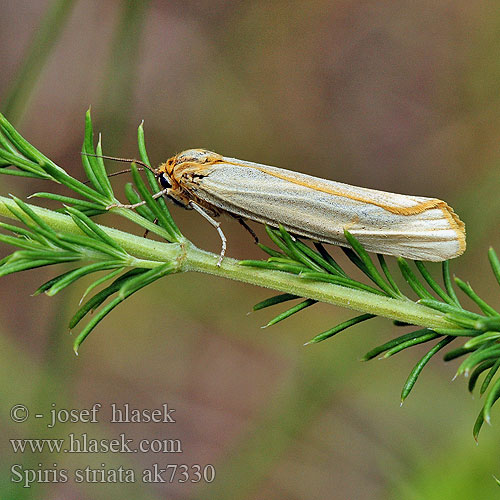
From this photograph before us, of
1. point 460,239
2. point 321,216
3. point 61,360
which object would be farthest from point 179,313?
point 460,239

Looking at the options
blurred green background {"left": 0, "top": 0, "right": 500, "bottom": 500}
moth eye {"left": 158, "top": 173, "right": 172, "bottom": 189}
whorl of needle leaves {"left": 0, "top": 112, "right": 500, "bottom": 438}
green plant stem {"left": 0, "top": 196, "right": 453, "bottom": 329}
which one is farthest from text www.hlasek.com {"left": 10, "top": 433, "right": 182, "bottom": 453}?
green plant stem {"left": 0, "top": 196, "right": 453, "bottom": 329}

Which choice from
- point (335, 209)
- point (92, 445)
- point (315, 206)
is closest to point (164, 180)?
point (315, 206)

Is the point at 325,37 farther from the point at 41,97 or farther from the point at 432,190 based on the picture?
the point at 41,97

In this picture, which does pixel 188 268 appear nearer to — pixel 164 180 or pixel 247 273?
pixel 247 273

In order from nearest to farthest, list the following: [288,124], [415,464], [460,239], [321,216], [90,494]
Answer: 1. [460,239]
2. [321,216]
3. [415,464]
4. [90,494]
5. [288,124]

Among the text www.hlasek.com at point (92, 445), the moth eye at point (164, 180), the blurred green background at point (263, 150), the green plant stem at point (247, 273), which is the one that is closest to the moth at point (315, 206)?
the moth eye at point (164, 180)

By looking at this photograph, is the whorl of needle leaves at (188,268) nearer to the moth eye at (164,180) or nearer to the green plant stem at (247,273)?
the green plant stem at (247,273)

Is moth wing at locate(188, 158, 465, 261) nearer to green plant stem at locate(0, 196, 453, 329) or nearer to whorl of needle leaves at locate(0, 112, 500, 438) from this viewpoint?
whorl of needle leaves at locate(0, 112, 500, 438)
